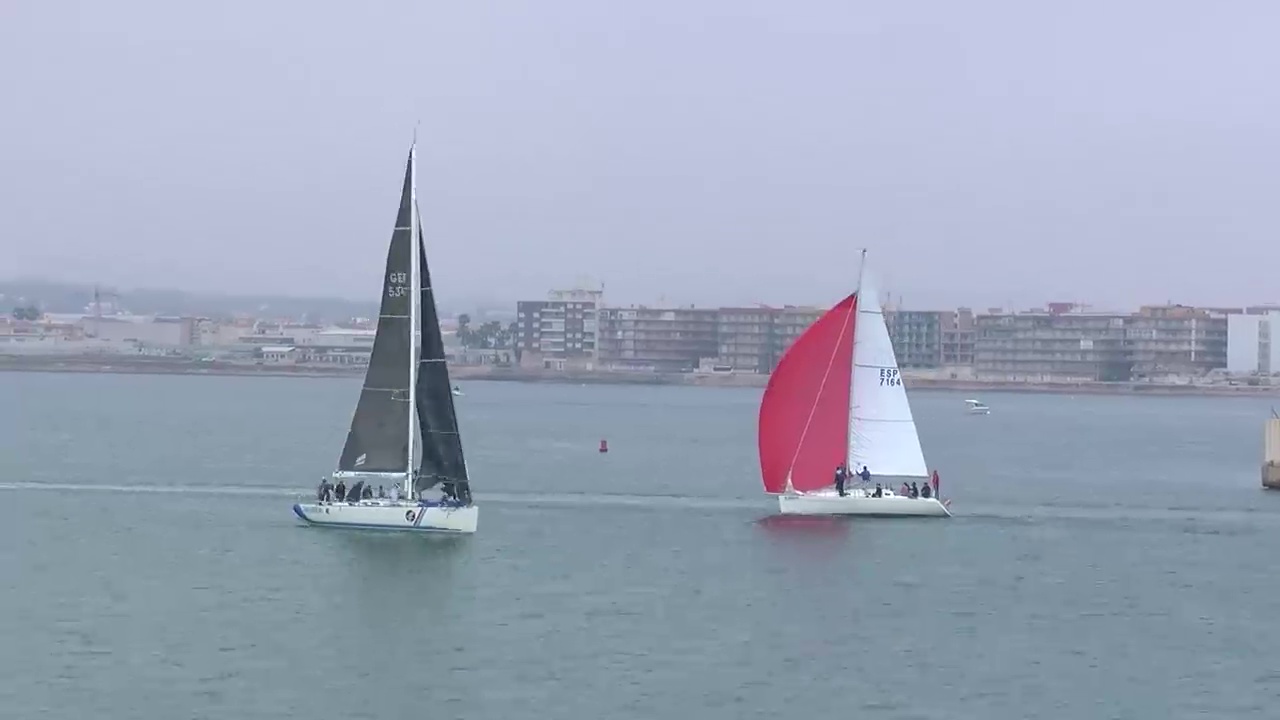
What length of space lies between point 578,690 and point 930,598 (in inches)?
419

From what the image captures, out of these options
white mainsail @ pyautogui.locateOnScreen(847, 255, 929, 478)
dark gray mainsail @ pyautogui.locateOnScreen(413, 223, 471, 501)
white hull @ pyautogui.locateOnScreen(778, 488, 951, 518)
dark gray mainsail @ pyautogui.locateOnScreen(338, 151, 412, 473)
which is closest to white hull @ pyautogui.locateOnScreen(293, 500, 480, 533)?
dark gray mainsail @ pyautogui.locateOnScreen(413, 223, 471, 501)

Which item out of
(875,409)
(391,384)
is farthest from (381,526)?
(875,409)

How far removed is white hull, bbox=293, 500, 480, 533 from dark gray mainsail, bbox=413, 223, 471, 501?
1.39ft

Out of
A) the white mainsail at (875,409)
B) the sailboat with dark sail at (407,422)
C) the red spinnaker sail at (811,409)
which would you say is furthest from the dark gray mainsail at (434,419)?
the white mainsail at (875,409)

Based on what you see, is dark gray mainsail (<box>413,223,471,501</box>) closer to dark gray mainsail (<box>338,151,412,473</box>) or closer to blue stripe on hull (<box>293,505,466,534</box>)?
dark gray mainsail (<box>338,151,412,473</box>)

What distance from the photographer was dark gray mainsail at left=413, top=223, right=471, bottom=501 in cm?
4050

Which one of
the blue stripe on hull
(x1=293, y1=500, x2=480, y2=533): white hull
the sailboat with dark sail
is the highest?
the sailboat with dark sail

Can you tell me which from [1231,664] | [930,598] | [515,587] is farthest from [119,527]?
[1231,664]

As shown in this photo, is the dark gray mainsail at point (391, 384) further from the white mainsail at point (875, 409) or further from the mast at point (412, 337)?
the white mainsail at point (875, 409)

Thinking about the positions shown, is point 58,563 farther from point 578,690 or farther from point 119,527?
point 578,690

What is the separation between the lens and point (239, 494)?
176 ft

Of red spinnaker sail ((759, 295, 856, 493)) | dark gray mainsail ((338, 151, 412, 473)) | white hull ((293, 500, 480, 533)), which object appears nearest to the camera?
white hull ((293, 500, 480, 533))

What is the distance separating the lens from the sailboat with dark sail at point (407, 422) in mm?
40500

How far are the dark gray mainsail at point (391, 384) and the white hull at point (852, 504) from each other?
945 cm
